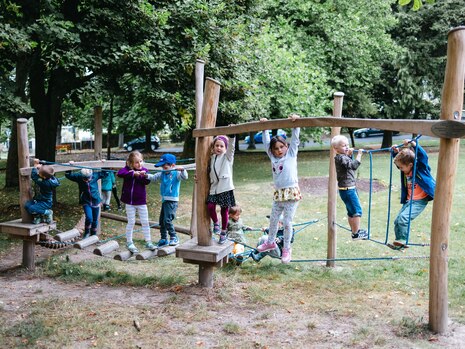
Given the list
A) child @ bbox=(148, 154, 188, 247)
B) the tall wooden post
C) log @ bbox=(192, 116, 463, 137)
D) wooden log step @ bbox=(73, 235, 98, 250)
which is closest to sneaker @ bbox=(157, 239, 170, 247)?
child @ bbox=(148, 154, 188, 247)

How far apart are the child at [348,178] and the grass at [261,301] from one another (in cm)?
89

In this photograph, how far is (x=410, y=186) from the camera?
633 centimetres

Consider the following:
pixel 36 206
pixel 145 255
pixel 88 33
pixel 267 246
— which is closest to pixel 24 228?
pixel 36 206

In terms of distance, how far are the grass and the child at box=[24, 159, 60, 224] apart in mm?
792

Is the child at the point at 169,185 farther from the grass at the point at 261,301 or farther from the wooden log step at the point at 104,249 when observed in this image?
the wooden log step at the point at 104,249

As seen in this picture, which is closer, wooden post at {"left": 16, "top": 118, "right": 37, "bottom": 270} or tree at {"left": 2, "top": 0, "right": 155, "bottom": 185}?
wooden post at {"left": 16, "top": 118, "right": 37, "bottom": 270}

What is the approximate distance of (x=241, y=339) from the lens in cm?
A: 506

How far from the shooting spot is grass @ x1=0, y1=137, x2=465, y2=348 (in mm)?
5121

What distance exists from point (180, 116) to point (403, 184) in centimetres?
575

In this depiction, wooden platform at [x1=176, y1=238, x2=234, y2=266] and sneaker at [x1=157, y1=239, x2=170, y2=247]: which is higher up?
wooden platform at [x1=176, y1=238, x2=234, y2=266]

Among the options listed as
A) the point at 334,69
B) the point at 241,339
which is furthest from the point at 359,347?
the point at 334,69

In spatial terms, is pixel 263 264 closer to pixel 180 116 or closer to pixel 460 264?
pixel 460 264

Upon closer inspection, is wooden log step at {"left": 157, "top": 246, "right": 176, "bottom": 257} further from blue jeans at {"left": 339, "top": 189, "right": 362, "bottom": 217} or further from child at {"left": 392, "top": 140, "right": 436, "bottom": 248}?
child at {"left": 392, "top": 140, "right": 436, "bottom": 248}

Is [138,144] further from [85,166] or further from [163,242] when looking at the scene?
[163,242]
